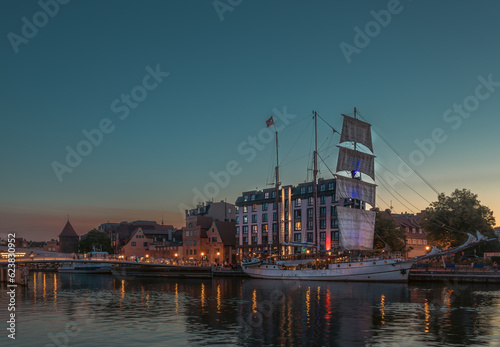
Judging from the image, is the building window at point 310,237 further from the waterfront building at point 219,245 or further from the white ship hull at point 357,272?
the waterfront building at point 219,245

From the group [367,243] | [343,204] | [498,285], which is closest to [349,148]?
[343,204]

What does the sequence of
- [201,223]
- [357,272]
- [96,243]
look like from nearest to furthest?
[357,272] → [201,223] → [96,243]

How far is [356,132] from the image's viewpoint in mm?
107125

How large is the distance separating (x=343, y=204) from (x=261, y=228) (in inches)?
1062

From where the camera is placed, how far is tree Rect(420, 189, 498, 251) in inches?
3590

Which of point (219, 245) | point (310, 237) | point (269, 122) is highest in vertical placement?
point (269, 122)

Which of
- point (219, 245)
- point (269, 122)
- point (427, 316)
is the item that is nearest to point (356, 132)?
point (269, 122)

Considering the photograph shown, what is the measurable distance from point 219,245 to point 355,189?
45667 millimetres

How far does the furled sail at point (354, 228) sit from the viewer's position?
314 feet

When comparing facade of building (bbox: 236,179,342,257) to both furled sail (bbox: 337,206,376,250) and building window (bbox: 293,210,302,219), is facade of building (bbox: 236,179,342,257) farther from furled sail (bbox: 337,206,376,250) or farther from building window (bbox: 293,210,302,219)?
furled sail (bbox: 337,206,376,250)

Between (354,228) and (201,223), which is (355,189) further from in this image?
(201,223)

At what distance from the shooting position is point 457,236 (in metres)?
93.4

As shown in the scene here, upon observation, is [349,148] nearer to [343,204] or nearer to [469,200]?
[343,204]

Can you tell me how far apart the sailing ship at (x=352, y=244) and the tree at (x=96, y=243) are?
8168cm
